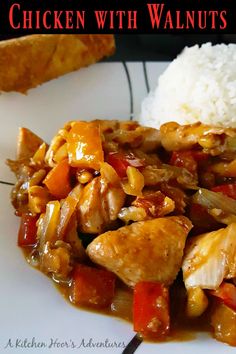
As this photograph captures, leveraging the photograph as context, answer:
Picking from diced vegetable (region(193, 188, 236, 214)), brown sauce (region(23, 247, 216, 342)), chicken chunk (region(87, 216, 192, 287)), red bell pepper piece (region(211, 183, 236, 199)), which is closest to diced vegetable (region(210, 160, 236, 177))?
red bell pepper piece (region(211, 183, 236, 199))

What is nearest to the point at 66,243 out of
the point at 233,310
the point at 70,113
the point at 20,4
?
the point at 233,310

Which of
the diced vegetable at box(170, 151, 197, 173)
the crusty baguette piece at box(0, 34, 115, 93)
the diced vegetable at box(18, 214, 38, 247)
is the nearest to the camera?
the diced vegetable at box(18, 214, 38, 247)

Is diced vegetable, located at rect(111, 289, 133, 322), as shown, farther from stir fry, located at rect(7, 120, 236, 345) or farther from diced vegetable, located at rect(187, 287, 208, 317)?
diced vegetable, located at rect(187, 287, 208, 317)

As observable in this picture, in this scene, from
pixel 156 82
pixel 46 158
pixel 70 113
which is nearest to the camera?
pixel 46 158

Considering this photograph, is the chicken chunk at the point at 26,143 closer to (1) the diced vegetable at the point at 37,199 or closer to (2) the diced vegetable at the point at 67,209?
(1) the diced vegetable at the point at 37,199

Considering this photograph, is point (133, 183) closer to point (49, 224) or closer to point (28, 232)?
point (49, 224)

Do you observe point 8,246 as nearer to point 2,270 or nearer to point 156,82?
point 2,270

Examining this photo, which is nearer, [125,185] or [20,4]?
[125,185]

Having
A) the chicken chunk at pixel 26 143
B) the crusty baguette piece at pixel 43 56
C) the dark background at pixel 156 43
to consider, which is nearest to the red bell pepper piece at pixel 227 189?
the chicken chunk at pixel 26 143
